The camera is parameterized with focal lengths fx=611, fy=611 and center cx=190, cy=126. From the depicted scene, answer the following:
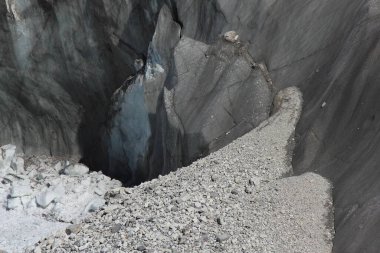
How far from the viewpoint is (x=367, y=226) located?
28.8ft

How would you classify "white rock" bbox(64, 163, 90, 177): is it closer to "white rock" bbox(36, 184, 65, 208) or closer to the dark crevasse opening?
the dark crevasse opening

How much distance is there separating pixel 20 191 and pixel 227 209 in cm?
933

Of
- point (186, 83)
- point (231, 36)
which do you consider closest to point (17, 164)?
point (186, 83)

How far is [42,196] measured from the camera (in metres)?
16.9

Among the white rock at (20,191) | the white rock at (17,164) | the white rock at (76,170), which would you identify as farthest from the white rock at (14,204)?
the white rock at (17,164)

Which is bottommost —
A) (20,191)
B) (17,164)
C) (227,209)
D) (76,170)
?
(17,164)

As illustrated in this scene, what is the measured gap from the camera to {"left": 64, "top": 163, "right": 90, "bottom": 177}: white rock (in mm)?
18469

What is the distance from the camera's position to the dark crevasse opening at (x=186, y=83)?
34.6ft

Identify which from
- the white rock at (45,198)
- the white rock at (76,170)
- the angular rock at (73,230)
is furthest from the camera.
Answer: the white rock at (76,170)

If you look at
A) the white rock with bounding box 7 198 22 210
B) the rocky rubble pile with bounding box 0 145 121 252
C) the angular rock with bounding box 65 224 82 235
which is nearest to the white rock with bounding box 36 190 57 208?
the rocky rubble pile with bounding box 0 145 121 252

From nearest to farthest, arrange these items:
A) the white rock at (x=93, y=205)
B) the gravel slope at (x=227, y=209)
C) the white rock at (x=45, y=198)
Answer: the gravel slope at (x=227, y=209), the white rock at (x=93, y=205), the white rock at (x=45, y=198)

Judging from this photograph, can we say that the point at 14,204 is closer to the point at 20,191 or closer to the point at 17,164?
→ the point at 20,191

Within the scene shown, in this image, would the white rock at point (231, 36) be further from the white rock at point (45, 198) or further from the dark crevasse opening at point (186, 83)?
the white rock at point (45, 198)

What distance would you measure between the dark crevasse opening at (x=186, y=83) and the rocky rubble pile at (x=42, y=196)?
1.11 m
